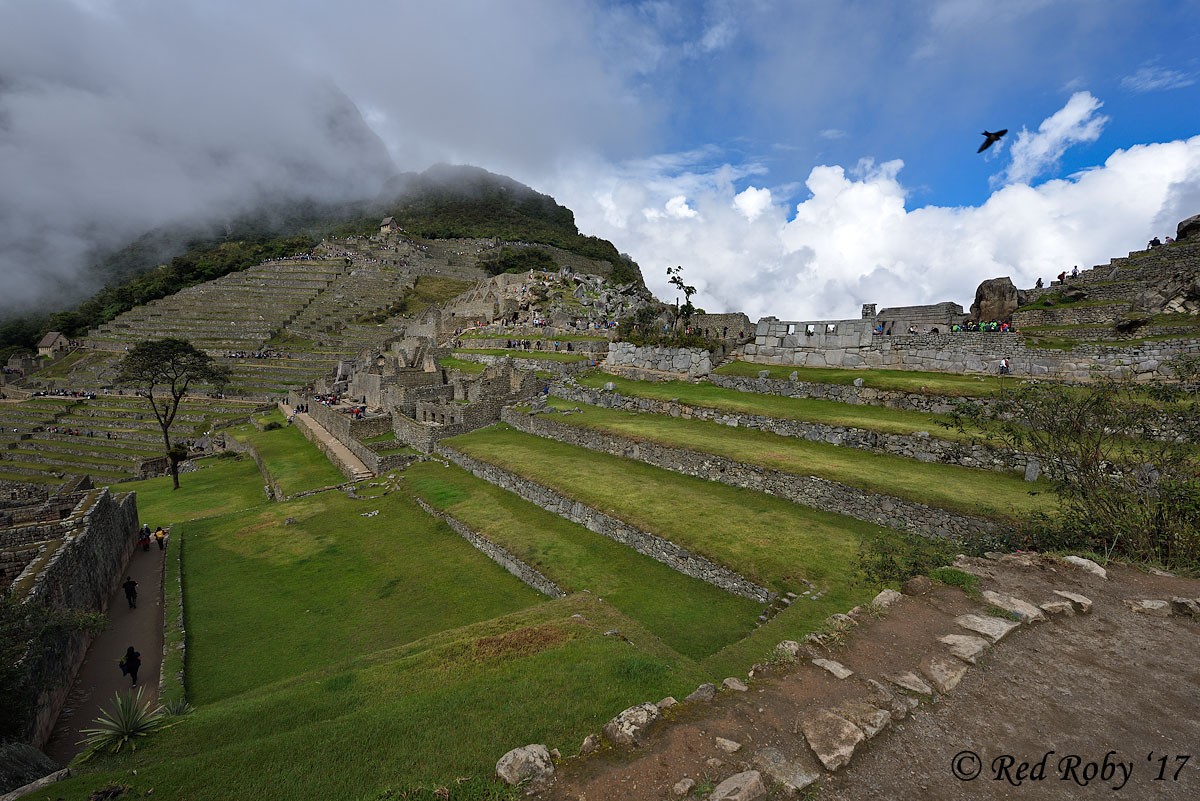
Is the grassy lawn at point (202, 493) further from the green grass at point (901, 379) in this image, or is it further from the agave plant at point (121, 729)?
the green grass at point (901, 379)

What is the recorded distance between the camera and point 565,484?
50.1 feet

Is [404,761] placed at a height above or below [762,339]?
below

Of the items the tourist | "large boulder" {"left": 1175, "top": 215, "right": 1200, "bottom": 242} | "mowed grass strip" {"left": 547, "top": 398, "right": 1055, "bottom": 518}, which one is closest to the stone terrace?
the tourist

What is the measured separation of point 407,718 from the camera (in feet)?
Answer: 17.6

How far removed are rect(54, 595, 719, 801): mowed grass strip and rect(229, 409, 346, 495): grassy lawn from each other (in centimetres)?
1623

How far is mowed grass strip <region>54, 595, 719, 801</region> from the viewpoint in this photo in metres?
4.39

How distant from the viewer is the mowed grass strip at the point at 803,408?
14.1m

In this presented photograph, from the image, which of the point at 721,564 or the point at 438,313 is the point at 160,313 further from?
the point at 721,564

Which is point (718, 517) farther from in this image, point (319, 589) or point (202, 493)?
point (202, 493)

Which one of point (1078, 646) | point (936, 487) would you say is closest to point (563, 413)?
point (936, 487)

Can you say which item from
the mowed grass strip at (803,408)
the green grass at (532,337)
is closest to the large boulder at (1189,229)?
the mowed grass strip at (803,408)

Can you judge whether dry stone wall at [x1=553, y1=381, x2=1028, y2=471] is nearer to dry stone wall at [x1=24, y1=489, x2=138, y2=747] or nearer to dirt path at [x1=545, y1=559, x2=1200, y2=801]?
dirt path at [x1=545, y1=559, x2=1200, y2=801]

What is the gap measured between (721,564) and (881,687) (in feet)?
18.9

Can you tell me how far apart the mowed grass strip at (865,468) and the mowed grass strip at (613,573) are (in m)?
4.64
